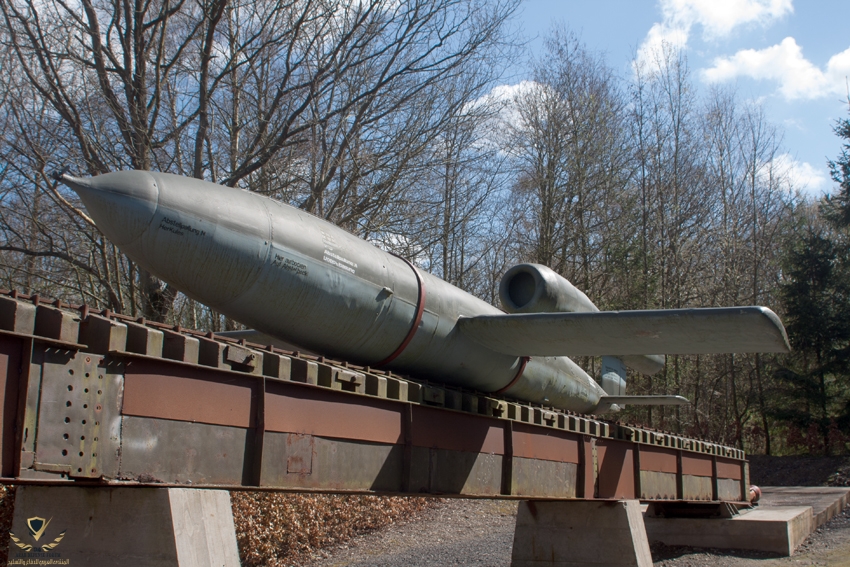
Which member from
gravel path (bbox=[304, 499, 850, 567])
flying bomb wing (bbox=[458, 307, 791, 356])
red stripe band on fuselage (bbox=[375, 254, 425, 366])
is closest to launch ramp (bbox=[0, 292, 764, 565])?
red stripe band on fuselage (bbox=[375, 254, 425, 366])

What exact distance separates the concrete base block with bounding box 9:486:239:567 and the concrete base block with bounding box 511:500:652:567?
5981 millimetres

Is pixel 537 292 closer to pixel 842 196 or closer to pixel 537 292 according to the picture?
pixel 537 292

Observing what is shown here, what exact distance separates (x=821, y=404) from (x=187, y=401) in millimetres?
24933

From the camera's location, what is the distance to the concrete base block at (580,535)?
9102 mm

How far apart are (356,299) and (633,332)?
8.94 ft

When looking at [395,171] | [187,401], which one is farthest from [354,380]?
[395,171]

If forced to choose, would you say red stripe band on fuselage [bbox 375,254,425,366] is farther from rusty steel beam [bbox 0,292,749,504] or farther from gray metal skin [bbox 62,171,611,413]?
rusty steel beam [bbox 0,292,749,504]

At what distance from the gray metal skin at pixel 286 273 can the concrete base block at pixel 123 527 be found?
1709 millimetres

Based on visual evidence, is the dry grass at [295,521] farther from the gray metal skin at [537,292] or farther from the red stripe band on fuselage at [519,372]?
the gray metal skin at [537,292]

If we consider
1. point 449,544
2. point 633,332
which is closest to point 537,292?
point 633,332

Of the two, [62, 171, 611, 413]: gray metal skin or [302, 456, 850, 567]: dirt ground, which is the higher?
[62, 171, 611, 413]: gray metal skin

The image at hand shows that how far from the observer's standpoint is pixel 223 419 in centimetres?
447

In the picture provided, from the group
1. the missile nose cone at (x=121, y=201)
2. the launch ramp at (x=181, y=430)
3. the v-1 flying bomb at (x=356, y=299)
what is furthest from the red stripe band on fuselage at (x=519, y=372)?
the missile nose cone at (x=121, y=201)

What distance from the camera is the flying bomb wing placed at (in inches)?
256
